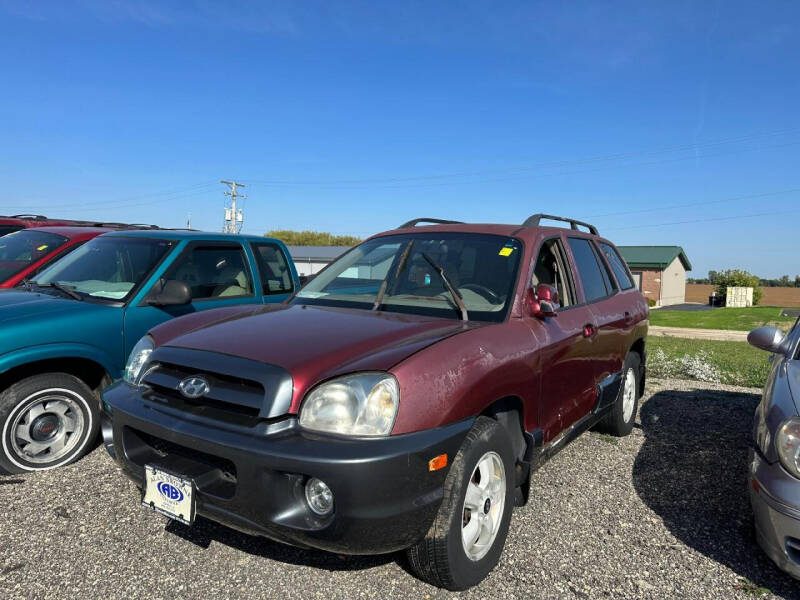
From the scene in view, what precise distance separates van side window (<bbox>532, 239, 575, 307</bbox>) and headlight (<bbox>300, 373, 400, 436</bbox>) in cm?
183

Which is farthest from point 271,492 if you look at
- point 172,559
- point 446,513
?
point 172,559

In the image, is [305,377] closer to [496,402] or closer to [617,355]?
[496,402]

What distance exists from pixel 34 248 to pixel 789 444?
7.05 metres

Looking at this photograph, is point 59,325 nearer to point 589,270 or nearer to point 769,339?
point 589,270

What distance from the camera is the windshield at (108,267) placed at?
184 inches

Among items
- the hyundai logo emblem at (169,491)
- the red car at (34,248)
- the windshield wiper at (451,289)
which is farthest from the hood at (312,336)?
the red car at (34,248)

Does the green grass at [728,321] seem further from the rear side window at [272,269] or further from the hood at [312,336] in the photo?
the hood at [312,336]

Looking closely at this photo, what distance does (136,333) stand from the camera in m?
4.31

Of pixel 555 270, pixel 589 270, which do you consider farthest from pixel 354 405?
pixel 589 270

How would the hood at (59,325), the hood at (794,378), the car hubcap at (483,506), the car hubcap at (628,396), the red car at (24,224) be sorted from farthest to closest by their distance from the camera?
the red car at (24,224)
the car hubcap at (628,396)
the hood at (59,325)
the hood at (794,378)
the car hubcap at (483,506)

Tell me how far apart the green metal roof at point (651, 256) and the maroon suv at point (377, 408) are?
47.2 meters

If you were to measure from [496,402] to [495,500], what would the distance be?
489 mm

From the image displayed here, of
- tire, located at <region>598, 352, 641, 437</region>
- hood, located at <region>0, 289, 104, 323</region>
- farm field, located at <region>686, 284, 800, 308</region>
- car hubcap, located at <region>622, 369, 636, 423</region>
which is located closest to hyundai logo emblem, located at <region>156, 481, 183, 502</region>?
hood, located at <region>0, 289, 104, 323</region>

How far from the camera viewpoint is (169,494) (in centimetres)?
251
